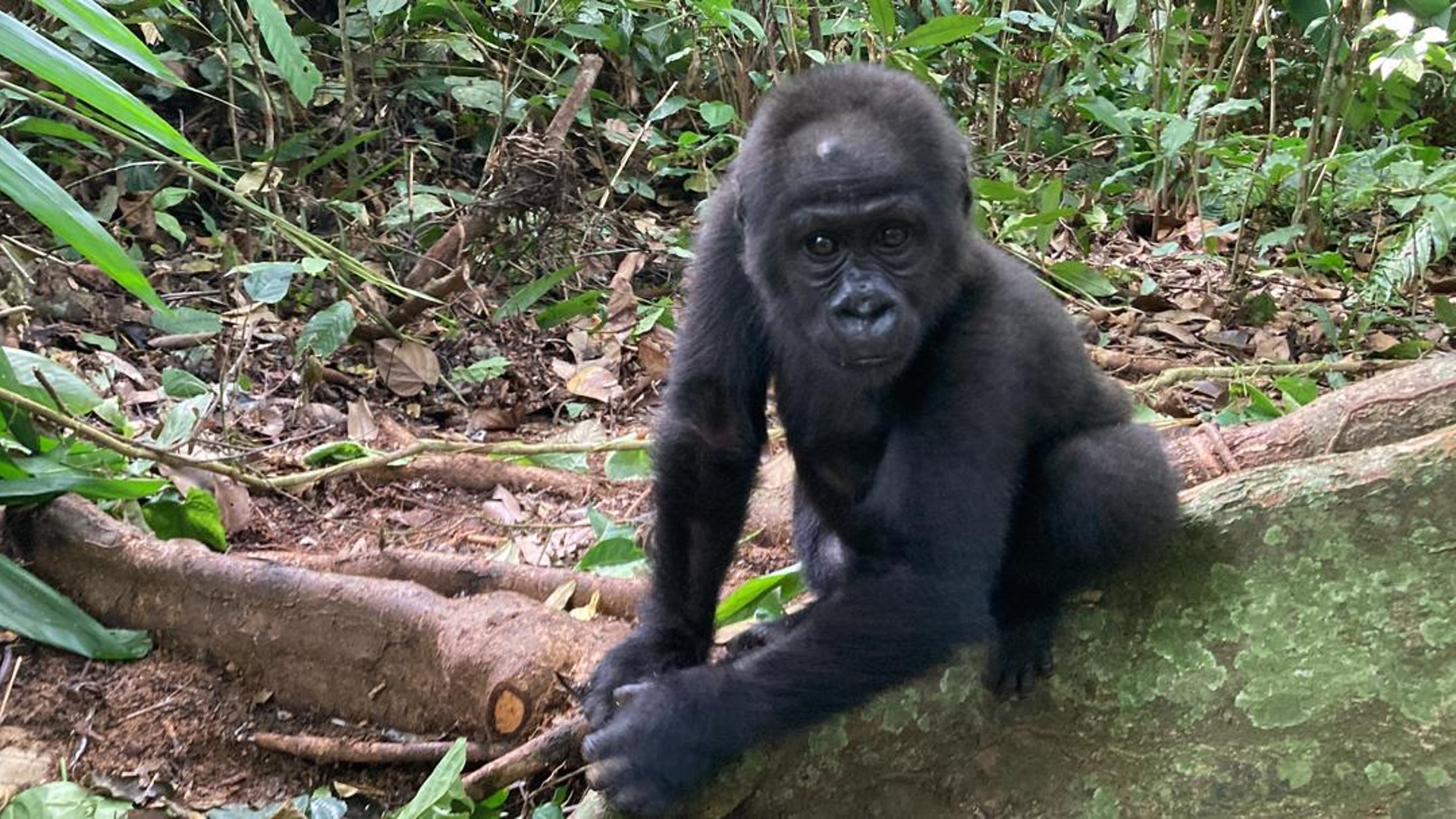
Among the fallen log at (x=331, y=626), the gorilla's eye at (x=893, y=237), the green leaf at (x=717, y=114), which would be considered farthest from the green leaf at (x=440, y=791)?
the green leaf at (x=717, y=114)

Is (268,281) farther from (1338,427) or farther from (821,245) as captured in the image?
(1338,427)

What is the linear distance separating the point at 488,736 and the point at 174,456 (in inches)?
68.8

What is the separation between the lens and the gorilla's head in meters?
3.66

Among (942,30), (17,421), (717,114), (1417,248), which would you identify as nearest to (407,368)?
(717,114)

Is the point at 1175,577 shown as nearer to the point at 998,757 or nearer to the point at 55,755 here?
the point at 998,757

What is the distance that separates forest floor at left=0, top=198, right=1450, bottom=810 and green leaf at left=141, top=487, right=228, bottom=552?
12.6 inches

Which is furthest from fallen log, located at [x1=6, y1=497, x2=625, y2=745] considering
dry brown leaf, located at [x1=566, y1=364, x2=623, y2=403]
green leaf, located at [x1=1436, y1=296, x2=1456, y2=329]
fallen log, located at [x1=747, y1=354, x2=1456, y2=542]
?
green leaf, located at [x1=1436, y1=296, x2=1456, y2=329]

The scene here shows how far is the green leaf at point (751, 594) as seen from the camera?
4457mm

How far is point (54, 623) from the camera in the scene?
429 cm

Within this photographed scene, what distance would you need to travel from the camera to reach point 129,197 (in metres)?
8.53

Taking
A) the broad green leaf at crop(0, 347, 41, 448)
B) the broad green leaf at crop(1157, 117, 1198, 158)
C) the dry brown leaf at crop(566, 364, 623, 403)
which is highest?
the broad green leaf at crop(1157, 117, 1198, 158)

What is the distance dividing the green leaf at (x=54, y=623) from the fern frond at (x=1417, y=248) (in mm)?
6740

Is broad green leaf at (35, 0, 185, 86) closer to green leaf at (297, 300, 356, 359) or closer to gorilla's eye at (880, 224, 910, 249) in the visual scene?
gorilla's eye at (880, 224, 910, 249)

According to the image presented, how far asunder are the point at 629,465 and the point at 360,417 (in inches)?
72.7
